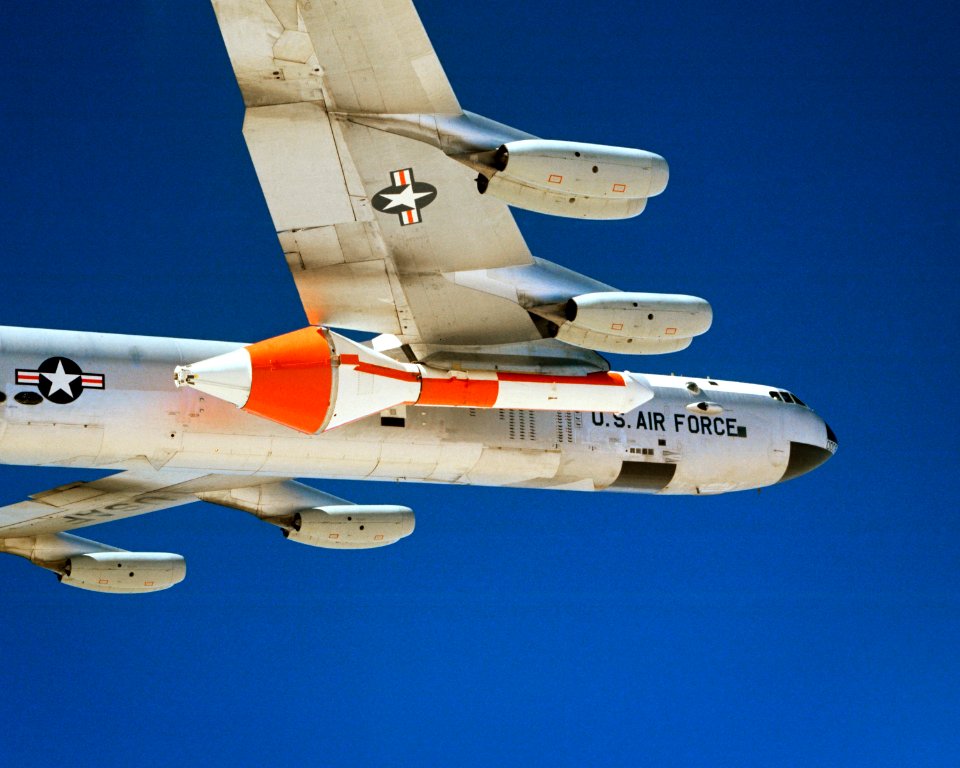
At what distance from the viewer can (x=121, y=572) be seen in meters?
22.9

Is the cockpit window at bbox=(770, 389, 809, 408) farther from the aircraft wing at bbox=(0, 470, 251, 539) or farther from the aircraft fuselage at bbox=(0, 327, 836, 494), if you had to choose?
the aircraft wing at bbox=(0, 470, 251, 539)

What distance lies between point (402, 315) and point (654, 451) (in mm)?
4433

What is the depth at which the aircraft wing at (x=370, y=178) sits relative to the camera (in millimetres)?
15734

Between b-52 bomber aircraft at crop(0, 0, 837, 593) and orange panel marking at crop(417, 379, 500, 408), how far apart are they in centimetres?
3

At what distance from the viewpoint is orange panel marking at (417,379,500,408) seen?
1747 cm

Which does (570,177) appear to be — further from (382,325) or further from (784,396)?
(784,396)

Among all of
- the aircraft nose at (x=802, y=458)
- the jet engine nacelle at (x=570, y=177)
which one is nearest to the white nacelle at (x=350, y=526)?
the aircraft nose at (x=802, y=458)

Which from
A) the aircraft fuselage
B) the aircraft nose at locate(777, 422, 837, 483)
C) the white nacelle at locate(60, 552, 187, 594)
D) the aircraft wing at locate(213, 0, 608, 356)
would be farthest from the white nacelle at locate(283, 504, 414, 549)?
the aircraft nose at locate(777, 422, 837, 483)

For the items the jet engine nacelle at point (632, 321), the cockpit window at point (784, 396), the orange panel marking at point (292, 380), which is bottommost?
the orange panel marking at point (292, 380)

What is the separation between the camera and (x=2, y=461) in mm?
16891

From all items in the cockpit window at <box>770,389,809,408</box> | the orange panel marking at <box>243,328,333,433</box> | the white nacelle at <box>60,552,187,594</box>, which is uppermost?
the cockpit window at <box>770,389,809,408</box>

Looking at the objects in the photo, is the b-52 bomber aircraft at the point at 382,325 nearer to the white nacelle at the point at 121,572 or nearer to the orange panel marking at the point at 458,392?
the orange panel marking at the point at 458,392

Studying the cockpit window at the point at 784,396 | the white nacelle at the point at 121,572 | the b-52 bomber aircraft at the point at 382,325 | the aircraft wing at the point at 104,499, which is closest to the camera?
the b-52 bomber aircraft at the point at 382,325

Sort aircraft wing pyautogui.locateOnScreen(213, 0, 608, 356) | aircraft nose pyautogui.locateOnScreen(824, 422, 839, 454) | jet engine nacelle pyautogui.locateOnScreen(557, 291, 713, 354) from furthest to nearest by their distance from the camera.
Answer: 1. aircraft nose pyautogui.locateOnScreen(824, 422, 839, 454)
2. jet engine nacelle pyautogui.locateOnScreen(557, 291, 713, 354)
3. aircraft wing pyautogui.locateOnScreen(213, 0, 608, 356)
